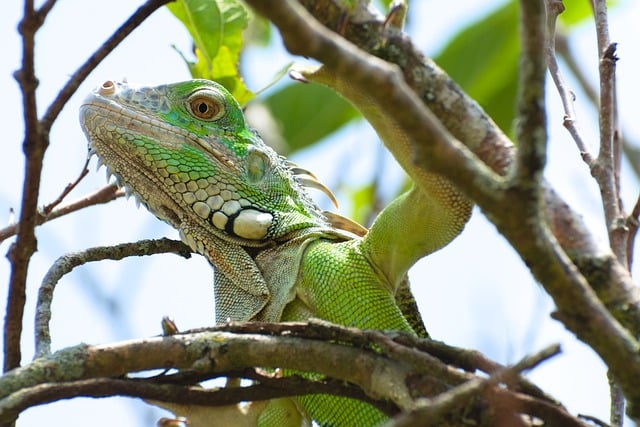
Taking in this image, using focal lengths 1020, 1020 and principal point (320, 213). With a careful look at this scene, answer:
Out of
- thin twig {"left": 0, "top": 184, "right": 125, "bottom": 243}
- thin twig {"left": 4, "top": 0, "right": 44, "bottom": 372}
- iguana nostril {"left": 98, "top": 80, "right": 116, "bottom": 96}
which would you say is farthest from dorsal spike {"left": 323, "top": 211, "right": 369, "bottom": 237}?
thin twig {"left": 4, "top": 0, "right": 44, "bottom": 372}

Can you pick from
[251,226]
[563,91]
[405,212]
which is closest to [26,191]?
[405,212]

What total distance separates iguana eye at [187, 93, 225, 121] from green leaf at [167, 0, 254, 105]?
51cm

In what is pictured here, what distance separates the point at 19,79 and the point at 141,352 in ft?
4.12

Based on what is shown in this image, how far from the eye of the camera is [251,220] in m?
6.40

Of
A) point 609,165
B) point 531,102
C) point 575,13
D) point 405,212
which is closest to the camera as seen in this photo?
point 531,102

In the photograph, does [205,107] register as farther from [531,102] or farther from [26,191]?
[531,102]

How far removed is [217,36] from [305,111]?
15.7ft

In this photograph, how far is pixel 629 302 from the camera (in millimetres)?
4023

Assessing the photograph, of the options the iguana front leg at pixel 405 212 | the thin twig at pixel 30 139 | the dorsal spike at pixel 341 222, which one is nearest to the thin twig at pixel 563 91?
the iguana front leg at pixel 405 212

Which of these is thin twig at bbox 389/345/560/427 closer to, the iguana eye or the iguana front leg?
the iguana front leg

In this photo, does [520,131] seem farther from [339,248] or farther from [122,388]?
[339,248]

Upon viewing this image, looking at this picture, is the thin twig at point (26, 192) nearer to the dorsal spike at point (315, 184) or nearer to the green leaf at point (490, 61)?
the dorsal spike at point (315, 184)

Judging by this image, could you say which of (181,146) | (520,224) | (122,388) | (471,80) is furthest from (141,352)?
(471,80)

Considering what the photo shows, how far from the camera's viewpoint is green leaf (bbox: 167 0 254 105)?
7133 millimetres
